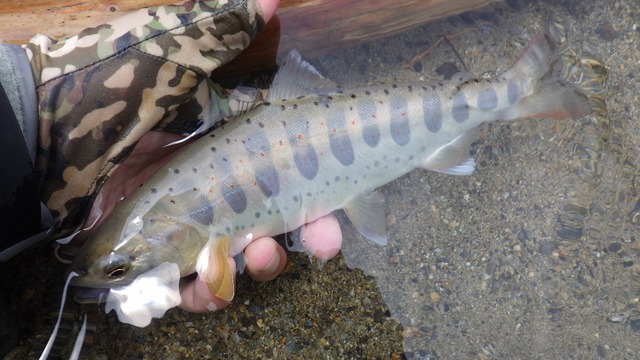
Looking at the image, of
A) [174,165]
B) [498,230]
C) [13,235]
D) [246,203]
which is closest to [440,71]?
[498,230]

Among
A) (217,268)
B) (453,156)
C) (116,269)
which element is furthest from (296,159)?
(116,269)

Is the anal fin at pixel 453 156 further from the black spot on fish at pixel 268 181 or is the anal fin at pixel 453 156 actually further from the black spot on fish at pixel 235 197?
the black spot on fish at pixel 235 197

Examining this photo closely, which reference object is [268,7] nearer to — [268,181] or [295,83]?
[295,83]

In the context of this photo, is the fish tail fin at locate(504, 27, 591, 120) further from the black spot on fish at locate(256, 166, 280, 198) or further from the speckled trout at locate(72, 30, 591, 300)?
the black spot on fish at locate(256, 166, 280, 198)

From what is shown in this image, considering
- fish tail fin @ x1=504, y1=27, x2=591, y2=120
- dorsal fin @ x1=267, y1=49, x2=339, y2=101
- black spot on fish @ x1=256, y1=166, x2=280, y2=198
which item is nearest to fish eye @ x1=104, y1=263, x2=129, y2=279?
black spot on fish @ x1=256, y1=166, x2=280, y2=198

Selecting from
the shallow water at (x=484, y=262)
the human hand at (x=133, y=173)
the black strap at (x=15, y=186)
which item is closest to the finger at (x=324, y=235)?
the human hand at (x=133, y=173)

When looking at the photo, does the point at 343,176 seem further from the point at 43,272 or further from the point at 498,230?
the point at 43,272
